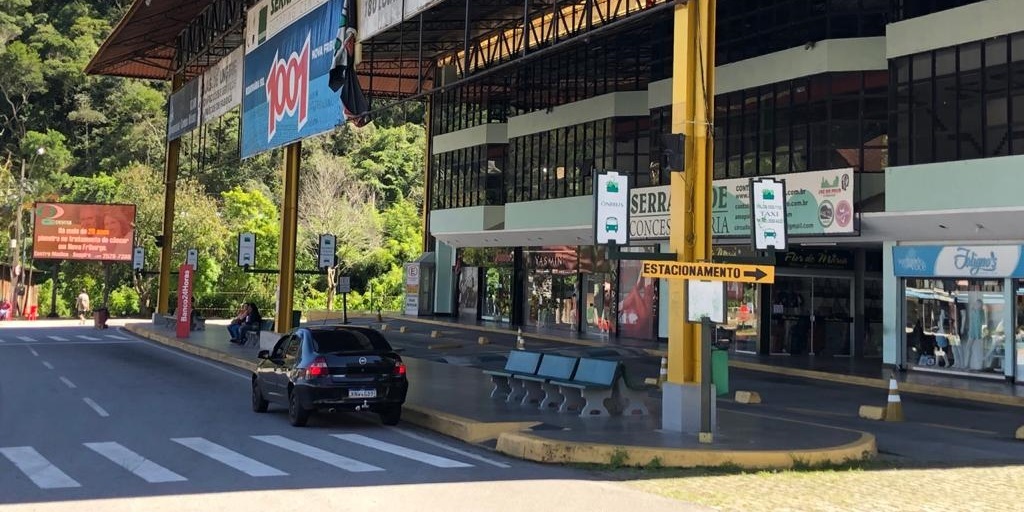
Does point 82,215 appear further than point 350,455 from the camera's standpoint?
Yes

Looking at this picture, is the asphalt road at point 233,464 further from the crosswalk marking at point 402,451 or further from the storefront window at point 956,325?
the storefront window at point 956,325

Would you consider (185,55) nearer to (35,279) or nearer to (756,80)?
(756,80)

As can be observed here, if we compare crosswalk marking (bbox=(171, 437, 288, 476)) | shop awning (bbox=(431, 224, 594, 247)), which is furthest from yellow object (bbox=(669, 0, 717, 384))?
shop awning (bbox=(431, 224, 594, 247))

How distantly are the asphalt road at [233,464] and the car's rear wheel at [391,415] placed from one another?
25cm

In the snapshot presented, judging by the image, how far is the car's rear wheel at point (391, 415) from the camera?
14.8 metres

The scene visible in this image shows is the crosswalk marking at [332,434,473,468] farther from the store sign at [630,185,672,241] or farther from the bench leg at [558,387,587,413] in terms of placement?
the store sign at [630,185,672,241]

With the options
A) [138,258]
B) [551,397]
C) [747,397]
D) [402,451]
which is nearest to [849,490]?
[402,451]

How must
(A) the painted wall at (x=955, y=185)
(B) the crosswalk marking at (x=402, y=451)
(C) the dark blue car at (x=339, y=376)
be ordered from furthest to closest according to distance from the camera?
(A) the painted wall at (x=955, y=185) → (C) the dark blue car at (x=339, y=376) → (B) the crosswalk marking at (x=402, y=451)

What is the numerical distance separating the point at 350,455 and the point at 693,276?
17.0 feet

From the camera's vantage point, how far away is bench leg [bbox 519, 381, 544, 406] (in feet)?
56.1

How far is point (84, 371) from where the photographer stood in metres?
23.6

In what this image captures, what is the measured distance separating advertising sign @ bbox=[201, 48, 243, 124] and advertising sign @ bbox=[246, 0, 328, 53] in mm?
1679

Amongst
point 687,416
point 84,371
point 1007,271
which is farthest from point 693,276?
point 84,371

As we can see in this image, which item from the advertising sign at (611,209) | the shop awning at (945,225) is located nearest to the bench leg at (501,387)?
the advertising sign at (611,209)
